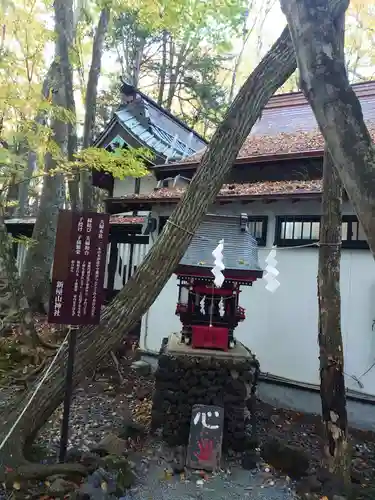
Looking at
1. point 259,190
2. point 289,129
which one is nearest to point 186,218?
point 259,190

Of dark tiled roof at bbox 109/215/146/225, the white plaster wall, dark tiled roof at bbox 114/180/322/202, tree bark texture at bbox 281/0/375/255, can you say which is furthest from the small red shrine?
dark tiled roof at bbox 109/215/146/225

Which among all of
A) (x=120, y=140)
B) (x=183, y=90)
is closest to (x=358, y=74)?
(x=183, y=90)

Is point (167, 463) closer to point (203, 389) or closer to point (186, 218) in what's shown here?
point (203, 389)

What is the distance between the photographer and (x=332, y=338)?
5.47 meters

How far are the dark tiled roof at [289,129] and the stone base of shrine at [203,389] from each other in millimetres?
4658

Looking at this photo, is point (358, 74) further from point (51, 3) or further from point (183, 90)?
point (51, 3)

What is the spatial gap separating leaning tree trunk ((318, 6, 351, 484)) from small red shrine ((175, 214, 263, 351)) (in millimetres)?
1115

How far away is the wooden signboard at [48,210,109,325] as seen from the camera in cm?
471

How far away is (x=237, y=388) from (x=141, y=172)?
489 centimetres

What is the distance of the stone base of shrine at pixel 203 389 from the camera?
20.5ft

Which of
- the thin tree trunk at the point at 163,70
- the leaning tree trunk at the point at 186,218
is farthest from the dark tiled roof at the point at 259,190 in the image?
the thin tree trunk at the point at 163,70

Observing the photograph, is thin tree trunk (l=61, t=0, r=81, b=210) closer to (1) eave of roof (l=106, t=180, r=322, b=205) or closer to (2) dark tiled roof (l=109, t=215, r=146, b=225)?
(1) eave of roof (l=106, t=180, r=322, b=205)

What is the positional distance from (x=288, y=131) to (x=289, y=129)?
182mm

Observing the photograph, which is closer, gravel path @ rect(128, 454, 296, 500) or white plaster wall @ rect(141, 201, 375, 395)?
gravel path @ rect(128, 454, 296, 500)
